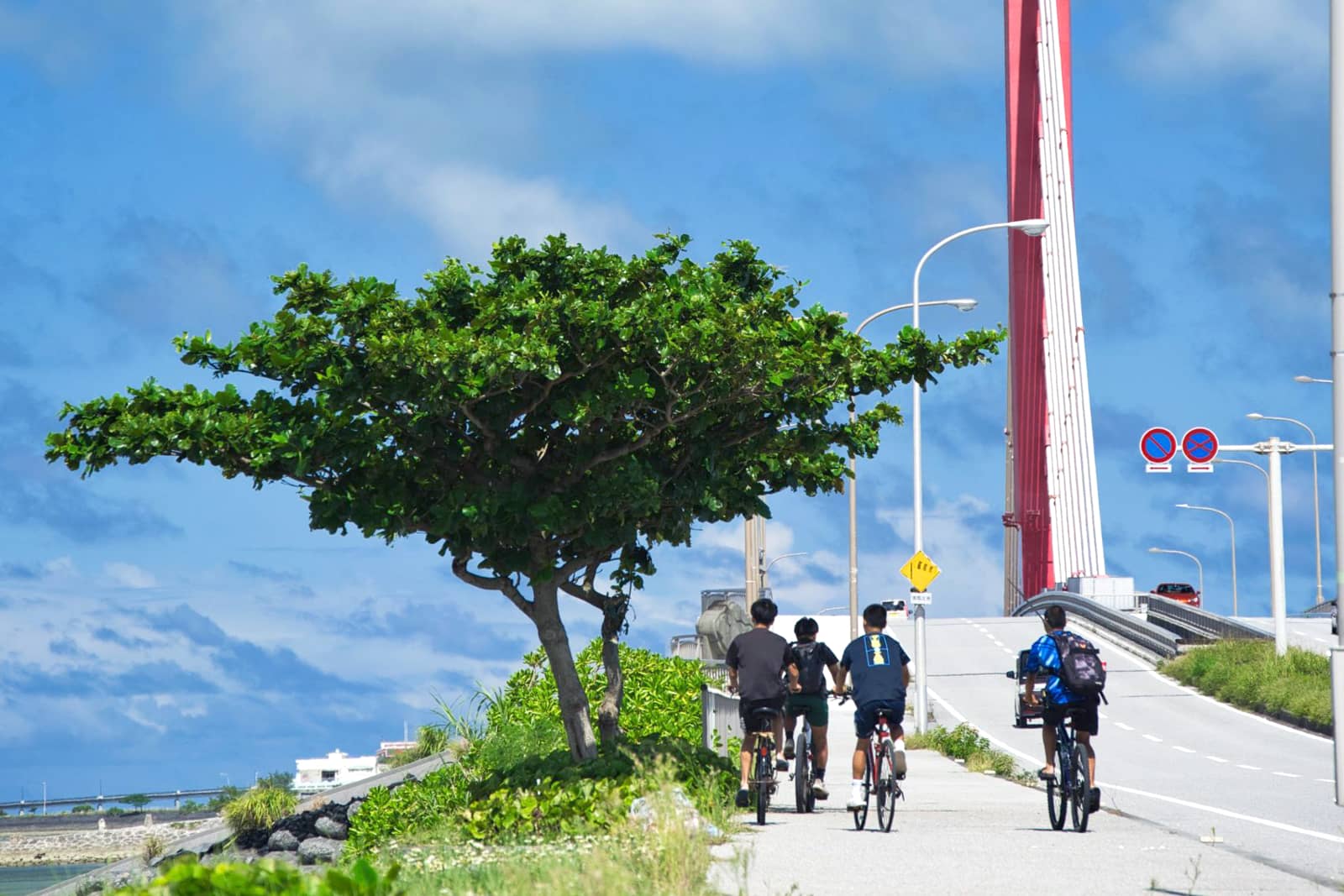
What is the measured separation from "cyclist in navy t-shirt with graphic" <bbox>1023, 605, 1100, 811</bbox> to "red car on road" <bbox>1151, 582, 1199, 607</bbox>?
60.9m

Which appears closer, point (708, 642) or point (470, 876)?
point (470, 876)

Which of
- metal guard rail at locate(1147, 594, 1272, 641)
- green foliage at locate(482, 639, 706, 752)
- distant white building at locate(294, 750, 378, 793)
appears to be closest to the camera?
green foliage at locate(482, 639, 706, 752)

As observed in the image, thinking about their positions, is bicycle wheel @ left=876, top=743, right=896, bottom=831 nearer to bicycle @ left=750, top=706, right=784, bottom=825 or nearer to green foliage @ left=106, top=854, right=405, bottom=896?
bicycle @ left=750, top=706, right=784, bottom=825

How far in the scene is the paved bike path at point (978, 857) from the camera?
10055mm

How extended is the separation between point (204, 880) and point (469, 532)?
9.32 meters

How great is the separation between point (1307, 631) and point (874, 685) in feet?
130

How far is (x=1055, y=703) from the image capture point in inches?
538

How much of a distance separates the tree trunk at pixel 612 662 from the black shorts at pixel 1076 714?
5005mm

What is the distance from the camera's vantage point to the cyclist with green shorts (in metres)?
14.8

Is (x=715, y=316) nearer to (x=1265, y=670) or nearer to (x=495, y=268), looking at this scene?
(x=495, y=268)

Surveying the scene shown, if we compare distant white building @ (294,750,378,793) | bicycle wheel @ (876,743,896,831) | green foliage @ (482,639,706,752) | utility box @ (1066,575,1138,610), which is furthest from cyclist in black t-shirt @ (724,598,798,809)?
distant white building @ (294,750,378,793)

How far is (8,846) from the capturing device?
94.8m

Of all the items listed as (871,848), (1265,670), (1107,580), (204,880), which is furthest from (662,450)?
(1107,580)

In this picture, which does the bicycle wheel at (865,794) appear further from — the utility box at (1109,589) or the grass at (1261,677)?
the utility box at (1109,589)
